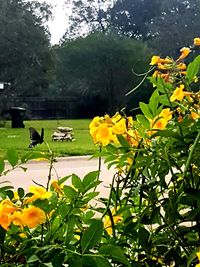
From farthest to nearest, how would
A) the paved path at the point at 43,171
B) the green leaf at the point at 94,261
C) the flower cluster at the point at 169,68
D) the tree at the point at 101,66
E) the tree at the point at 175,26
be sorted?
1. the tree at the point at 175,26
2. the tree at the point at 101,66
3. the paved path at the point at 43,171
4. the flower cluster at the point at 169,68
5. the green leaf at the point at 94,261

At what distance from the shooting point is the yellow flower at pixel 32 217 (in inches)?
22.6

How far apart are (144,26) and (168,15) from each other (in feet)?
6.26

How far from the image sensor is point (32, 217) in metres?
0.58

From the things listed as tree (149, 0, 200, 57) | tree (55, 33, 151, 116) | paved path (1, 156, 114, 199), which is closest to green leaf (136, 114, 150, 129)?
paved path (1, 156, 114, 199)

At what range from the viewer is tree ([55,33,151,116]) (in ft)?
73.9

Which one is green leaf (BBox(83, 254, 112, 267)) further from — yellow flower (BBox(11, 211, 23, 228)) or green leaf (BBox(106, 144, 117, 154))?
green leaf (BBox(106, 144, 117, 154))

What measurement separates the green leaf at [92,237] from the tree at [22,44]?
19.4 meters

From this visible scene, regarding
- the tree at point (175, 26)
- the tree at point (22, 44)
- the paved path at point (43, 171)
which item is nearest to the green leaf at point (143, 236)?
the paved path at point (43, 171)

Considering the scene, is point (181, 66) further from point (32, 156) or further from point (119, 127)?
point (32, 156)

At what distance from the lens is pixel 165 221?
0.64 m

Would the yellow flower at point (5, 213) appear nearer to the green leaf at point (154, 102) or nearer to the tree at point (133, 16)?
the green leaf at point (154, 102)

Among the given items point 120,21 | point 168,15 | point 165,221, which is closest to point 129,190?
point 165,221

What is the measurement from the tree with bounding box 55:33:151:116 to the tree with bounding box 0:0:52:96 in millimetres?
2034

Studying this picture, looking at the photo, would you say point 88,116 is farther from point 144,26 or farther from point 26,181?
A: point 26,181
